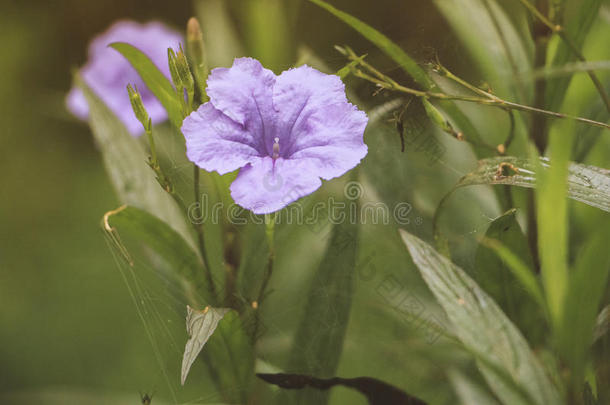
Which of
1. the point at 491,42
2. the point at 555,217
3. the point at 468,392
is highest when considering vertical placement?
the point at 491,42

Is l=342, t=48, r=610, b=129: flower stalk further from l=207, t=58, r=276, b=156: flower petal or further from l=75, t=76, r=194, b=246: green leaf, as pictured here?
l=75, t=76, r=194, b=246: green leaf

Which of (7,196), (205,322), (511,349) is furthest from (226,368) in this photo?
(7,196)

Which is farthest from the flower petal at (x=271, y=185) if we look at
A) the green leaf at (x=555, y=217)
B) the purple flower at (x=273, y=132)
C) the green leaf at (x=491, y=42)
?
the green leaf at (x=491, y=42)

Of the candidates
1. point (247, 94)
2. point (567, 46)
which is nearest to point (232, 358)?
point (247, 94)

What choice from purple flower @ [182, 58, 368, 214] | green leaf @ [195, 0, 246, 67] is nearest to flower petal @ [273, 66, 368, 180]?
purple flower @ [182, 58, 368, 214]

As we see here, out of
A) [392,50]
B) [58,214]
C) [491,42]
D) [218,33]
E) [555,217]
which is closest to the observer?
[555,217]

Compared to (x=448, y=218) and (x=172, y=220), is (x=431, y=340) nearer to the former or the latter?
(x=448, y=218)

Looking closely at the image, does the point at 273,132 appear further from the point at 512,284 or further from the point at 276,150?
the point at 512,284
